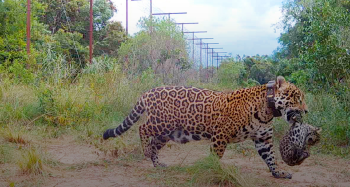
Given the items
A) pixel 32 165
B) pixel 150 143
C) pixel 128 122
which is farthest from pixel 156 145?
pixel 32 165

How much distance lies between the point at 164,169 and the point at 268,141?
1.53m

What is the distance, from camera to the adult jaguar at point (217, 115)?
17.9 ft

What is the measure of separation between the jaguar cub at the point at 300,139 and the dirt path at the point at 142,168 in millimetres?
359

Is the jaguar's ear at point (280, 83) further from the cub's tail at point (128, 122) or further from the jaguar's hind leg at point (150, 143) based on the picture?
the cub's tail at point (128, 122)

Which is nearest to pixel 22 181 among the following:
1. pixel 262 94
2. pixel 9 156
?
pixel 9 156

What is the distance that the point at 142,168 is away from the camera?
6125mm

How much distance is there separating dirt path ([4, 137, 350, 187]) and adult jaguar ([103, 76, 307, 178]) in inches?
14.6

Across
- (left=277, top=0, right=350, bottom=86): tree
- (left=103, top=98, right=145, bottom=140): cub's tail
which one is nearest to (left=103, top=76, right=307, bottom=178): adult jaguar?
(left=103, top=98, right=145, bottom=140): cub's tail

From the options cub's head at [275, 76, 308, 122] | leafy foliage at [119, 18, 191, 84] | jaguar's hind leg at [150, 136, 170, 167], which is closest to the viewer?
cub's head at [275, 76, 308, 122]

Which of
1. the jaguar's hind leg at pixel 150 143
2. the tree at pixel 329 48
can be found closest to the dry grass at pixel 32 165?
the jaguar's hind leg at pixel 150 143

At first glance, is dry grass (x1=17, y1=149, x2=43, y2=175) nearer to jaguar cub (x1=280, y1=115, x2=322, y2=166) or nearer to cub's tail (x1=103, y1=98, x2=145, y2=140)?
cub's tail (x1=103, y1=98, x2=145, y2=140)

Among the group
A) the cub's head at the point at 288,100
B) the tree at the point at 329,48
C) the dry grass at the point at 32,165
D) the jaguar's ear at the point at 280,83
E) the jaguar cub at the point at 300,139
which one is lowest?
the dry grass at the point at 32,165

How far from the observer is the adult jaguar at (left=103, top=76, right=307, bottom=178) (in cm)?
545

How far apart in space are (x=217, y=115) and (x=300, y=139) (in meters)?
1.15
